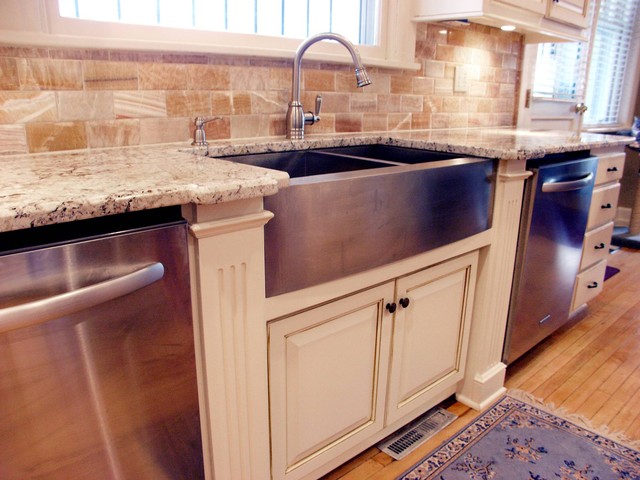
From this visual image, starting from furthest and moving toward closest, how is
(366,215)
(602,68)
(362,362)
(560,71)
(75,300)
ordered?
(602,68) < (560,71) < (362,362) < (366,215) < (75,300)

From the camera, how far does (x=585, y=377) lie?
6.37ft

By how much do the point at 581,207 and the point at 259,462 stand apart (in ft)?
5.32

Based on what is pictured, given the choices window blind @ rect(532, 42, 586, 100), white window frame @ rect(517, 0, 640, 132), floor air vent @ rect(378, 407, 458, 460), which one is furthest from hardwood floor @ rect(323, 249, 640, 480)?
window blind @ rect(532, 42, 586, 100)

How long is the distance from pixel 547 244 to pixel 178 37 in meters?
1.47

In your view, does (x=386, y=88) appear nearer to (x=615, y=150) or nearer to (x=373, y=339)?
(x=615, y=150)

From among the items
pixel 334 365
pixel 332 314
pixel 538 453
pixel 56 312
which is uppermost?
pixel 56 312

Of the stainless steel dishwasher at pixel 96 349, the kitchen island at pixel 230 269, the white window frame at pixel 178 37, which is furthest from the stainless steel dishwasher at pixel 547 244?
the stainless steel dishwasher at pixel 96 349

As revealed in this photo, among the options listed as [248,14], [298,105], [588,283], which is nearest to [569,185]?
[588,283]

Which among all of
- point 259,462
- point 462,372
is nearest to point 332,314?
point 259,462

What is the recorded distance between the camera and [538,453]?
150 cm

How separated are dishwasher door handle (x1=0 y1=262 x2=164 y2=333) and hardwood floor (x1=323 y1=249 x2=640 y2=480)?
0.92 m

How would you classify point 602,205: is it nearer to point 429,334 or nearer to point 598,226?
point 598,226

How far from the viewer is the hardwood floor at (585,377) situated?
4.81 feet

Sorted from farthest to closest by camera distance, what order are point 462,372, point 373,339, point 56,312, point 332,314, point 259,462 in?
point 462,372 → point 373,339 → point 332,314 → point 259,462 → point 56,312
